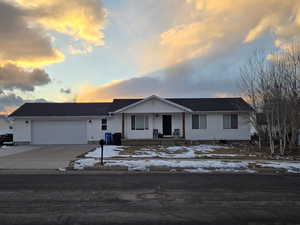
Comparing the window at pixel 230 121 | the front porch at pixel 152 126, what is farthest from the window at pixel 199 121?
the window at pixel 230 121

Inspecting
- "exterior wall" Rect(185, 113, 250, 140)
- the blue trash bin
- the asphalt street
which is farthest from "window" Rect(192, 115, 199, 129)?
the asphalt street

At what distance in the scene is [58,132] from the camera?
24.7 m

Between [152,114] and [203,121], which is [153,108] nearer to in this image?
[152,114]

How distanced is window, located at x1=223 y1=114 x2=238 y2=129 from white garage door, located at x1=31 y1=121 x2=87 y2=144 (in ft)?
43.0

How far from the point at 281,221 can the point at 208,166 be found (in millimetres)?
6315

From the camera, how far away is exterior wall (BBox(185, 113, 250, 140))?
23516mm

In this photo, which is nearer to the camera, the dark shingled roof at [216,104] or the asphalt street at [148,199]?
the asphalt street at [148,199]

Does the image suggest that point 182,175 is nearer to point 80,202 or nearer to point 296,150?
point 80,202

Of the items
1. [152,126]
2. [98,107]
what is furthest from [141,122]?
[98,107]

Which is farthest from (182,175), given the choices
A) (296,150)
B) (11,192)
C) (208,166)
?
(296,150)

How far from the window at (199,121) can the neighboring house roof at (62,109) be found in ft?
27.4

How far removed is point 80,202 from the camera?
6.04 m

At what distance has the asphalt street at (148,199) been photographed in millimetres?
4980

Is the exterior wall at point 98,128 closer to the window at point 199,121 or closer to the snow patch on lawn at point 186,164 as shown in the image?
the window at point 199,121
